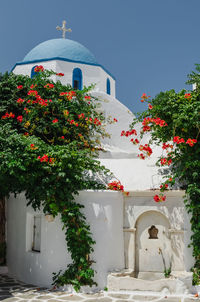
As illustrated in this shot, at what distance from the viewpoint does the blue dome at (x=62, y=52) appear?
14.6 m

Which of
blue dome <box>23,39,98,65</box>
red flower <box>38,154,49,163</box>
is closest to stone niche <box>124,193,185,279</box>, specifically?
red flower <box>38,154,49,163</box>

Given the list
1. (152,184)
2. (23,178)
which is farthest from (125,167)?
(23,178)

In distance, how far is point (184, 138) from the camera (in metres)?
7.83

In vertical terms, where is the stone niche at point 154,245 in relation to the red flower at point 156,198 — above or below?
below

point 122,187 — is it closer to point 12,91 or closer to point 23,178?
point 23,178

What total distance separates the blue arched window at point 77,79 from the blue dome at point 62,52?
0.52 m

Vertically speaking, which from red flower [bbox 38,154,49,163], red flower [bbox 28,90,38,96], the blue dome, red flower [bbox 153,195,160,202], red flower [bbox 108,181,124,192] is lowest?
red flower [bbox 153,195,160,202]

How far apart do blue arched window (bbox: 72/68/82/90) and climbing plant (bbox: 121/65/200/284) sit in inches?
255

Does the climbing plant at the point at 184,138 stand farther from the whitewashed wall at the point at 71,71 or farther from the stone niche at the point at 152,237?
the whitewashed wall at the point at 71,71

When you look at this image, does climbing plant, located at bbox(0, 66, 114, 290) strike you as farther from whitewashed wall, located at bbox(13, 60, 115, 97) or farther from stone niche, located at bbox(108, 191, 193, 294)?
whitewashed wall, located at bbox(13, 60, 115, 97)

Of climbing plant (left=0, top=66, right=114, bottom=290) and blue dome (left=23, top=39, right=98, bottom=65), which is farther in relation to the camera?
blue dome (left=23, top=39, right=98, bottom=65)

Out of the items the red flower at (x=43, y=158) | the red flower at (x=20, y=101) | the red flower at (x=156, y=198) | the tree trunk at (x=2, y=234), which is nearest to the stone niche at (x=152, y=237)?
the red flower at (x=156, y=198)

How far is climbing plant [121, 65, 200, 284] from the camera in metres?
7.30

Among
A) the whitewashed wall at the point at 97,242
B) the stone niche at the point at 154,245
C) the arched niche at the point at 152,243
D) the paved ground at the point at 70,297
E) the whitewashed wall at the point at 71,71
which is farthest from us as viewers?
the whitewashed wall at the point at 71,71
